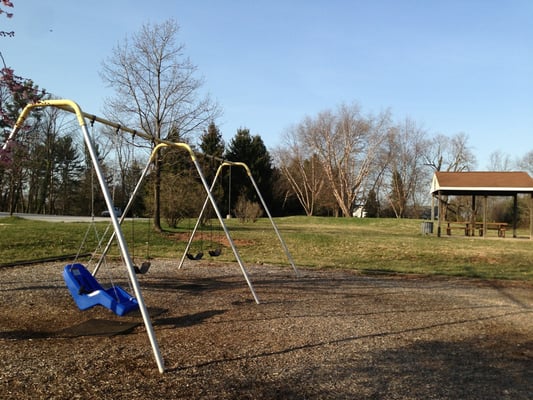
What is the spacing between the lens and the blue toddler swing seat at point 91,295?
17.8ft

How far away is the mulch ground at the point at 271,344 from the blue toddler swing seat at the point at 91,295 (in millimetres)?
288

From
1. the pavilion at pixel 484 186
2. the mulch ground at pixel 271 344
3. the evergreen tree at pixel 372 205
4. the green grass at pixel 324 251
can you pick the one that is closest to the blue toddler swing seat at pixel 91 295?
the mulch ground at pixel 271 344

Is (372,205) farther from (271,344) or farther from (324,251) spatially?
(271,344)

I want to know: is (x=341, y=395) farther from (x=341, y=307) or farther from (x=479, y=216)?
(x=479, y=216)

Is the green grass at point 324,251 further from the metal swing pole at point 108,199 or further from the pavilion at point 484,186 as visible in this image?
the metal swing pole at point 108,199

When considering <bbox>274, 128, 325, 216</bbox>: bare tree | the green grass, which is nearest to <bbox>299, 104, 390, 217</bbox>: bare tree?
<bbox>274, 128, 325, 216</bbox>: bare tree

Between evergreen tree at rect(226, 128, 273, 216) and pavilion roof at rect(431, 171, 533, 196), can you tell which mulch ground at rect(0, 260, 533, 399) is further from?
evergreen tree at rect(226, 128, 273, 216)

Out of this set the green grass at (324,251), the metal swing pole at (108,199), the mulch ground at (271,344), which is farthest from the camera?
the green grass at (324,251)

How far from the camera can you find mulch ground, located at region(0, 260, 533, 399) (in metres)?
3.78

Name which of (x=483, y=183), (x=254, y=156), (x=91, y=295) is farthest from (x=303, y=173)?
(x=91, y=295)

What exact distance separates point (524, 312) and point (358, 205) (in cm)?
4890

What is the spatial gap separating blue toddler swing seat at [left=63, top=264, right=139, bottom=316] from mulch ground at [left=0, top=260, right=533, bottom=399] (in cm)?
29

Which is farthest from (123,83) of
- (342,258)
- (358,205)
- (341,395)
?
(358,205)

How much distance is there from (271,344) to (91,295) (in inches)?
95.1
